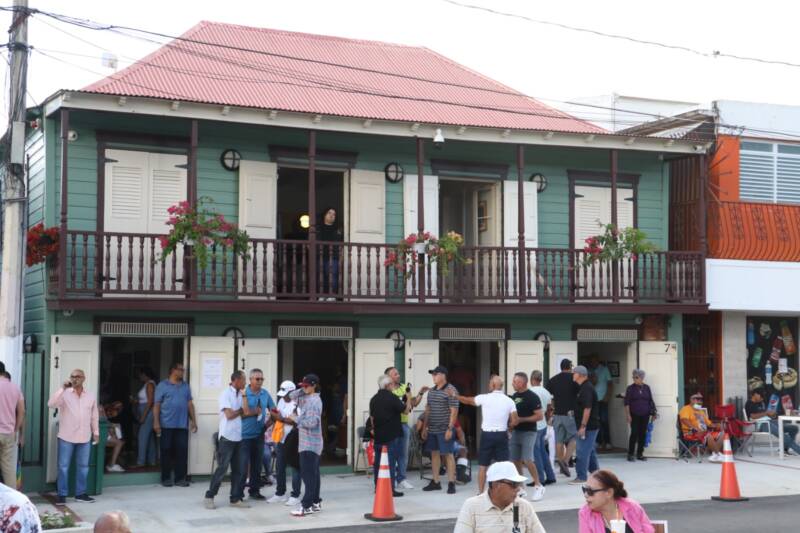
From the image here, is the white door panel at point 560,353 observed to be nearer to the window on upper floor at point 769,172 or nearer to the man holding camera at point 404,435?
the man holding camera at point 404,435

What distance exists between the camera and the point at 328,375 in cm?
2166

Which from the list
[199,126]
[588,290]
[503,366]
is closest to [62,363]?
[199,126]

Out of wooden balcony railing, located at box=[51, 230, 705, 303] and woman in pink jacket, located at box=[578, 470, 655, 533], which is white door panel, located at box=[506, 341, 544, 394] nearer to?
wooden balcony railing, located at box=[51, 230, 705, 303]

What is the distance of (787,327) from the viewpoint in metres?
21.3

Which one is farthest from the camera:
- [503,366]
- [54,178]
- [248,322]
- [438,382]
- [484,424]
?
[503,366]

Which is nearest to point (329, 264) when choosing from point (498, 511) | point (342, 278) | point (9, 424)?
point (342, 278)

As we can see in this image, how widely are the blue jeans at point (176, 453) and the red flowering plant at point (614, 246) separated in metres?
7.54

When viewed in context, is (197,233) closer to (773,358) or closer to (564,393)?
(564,393)

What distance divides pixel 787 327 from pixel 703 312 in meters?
3.27

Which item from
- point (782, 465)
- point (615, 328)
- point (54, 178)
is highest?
point (54, 178)

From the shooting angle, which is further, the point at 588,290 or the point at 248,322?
the point at 588,290

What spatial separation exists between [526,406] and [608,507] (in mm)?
8215

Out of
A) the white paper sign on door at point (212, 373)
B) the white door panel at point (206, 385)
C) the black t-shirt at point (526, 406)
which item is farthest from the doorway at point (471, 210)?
Result: the white paper sign on door at point (212, 373)

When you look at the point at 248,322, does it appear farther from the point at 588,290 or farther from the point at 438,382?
the point at 588,290
